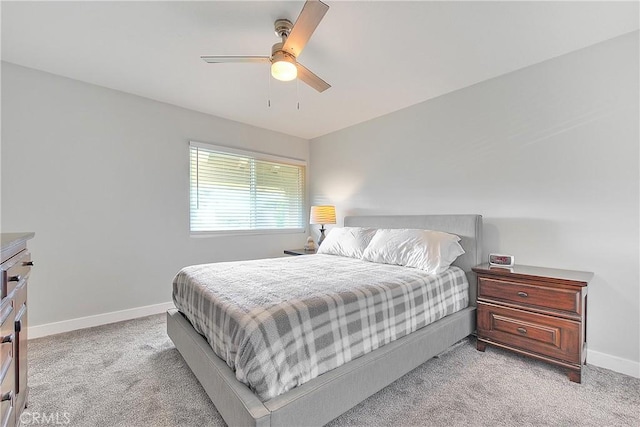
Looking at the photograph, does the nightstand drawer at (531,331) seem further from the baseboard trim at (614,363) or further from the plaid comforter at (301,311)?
the baseboard trim at (614,363)

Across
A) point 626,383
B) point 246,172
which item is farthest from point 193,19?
point 626,383

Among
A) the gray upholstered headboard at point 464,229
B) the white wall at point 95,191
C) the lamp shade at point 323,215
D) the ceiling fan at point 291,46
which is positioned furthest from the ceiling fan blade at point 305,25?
the lamp shade at point 323,215

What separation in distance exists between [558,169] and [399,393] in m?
2.19

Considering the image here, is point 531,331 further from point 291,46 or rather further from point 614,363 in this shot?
point 291,46

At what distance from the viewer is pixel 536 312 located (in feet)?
6.79

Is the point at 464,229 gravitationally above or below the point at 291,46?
below

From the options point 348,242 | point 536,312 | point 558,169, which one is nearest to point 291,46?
point 348,242

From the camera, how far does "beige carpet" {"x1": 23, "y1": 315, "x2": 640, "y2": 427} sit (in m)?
1.56

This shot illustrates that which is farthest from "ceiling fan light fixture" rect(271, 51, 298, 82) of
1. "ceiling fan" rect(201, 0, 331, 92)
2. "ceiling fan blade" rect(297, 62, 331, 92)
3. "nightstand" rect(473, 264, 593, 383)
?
"nightstand" rect(473, 264, 593, 383)

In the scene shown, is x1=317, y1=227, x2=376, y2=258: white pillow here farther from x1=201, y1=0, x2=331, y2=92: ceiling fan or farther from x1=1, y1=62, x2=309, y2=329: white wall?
x1=201, y1=0, x2=331, y2=92: ceiling fan

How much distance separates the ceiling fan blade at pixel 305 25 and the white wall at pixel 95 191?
2.20 metres

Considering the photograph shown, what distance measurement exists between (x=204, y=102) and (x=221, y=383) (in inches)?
117

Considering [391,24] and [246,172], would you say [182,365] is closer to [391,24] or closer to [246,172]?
[246,172]

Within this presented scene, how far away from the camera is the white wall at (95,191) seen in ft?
8.38
